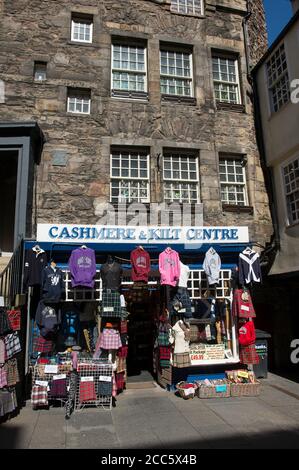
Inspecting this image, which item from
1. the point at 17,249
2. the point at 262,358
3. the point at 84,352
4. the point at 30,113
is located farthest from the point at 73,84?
the point at 262,358

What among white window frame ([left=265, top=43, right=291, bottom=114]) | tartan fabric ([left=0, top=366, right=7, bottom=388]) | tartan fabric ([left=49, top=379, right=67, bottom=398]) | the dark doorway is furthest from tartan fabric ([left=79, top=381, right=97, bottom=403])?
white window frame ([left=265, top=43, right=291, bottom=114])

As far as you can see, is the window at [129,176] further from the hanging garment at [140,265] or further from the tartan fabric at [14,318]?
the tartan fabric at [14,318]

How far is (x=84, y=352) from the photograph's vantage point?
9016 mm

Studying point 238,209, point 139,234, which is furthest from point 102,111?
Answer: point 238,209

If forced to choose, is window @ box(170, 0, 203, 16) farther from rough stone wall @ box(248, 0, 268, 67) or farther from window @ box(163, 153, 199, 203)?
window @ box(163, 153, 199, 203)

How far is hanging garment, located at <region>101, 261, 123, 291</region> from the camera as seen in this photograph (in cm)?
884

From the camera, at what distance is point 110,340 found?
8422 millimetres

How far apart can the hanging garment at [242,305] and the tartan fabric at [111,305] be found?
3.16m

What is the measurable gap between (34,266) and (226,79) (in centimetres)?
928

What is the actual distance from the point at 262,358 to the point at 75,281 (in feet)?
19.3

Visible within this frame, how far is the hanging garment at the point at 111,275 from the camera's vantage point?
8.84m

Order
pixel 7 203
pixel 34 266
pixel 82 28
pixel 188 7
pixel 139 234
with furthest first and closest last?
pixel 188 7, pixel 7 203, pixel 82 28, pixel 139 234, pixel 34 266

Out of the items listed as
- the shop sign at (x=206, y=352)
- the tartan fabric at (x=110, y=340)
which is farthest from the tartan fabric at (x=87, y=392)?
the shop sign at (x=206, y=352)

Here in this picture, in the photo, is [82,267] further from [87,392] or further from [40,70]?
[40,70]
